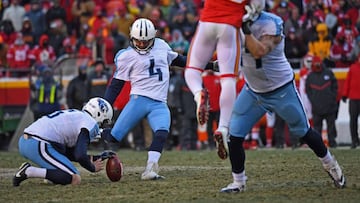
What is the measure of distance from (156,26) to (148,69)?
9122 millimetres

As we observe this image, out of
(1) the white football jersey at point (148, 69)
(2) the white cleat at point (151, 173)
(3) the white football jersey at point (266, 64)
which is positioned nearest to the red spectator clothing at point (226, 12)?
(3) the white football jersey at point (266, 64)

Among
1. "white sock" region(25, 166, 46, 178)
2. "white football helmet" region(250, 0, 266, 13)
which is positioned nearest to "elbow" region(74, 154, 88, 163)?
"white sock" region(25, 166, 46, 178)

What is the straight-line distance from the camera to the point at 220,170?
1179 cm

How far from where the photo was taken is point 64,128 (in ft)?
32.7

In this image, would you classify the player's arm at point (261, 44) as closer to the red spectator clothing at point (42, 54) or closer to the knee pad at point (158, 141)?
the knee pad at point (158, 141)

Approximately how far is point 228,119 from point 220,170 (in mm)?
3079

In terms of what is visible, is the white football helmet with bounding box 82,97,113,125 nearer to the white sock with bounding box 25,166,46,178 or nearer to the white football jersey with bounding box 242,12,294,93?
the white sock with bounding box 25,166,46,178

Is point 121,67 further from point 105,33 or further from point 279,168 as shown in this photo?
point 105,33

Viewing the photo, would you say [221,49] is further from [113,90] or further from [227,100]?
[113,90]

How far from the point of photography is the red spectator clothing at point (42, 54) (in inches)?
848

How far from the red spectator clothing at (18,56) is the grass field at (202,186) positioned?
884 centimetres

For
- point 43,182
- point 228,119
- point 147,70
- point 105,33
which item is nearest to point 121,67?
point 147,70

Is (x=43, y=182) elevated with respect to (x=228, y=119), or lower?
lower

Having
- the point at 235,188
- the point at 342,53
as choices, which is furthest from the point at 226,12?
the point at 342,53
